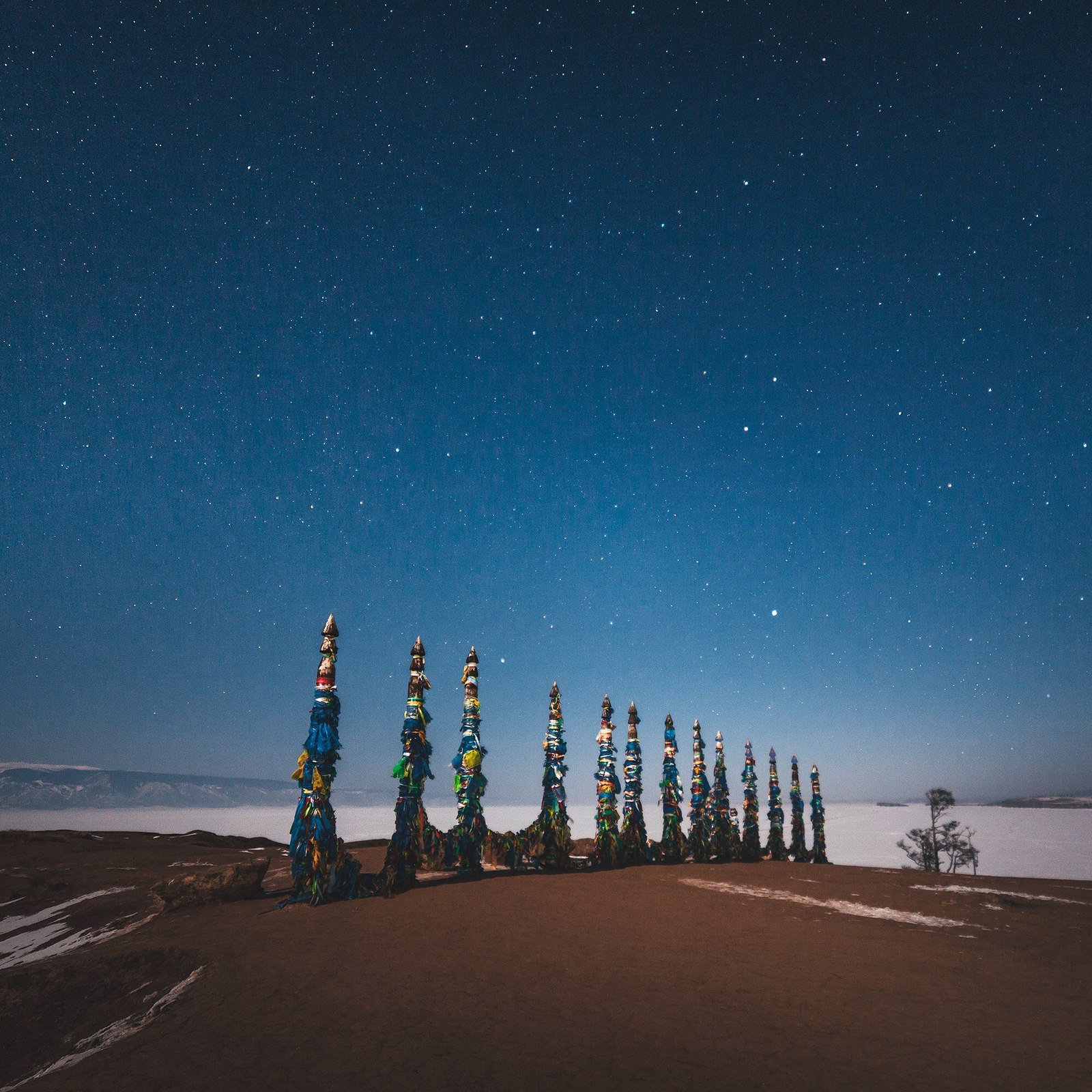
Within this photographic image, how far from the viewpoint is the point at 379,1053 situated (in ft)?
27.8

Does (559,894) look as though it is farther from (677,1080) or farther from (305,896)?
(677,1080)

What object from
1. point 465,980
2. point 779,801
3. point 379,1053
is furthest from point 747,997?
point 779,801

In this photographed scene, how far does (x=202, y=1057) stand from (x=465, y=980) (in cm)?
454

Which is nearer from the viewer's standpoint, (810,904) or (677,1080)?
(677,1080)

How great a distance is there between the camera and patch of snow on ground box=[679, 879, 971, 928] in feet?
55.2

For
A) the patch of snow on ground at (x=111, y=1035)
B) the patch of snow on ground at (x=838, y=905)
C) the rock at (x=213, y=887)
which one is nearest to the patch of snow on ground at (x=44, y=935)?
the rock at (x=213, y=887)

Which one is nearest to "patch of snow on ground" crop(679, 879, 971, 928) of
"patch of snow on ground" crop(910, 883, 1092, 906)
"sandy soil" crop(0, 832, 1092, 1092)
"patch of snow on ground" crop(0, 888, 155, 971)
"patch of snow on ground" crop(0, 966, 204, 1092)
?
"sandy soil" crop(0, 832, 1092, 1092)

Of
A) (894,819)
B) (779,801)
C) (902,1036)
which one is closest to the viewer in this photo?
(902,1036)

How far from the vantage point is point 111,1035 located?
1012 centimetres

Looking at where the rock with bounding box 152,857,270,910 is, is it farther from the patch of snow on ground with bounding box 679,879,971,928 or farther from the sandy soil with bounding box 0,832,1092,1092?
the patch of snow on ground with bounding box 679,879,971,928

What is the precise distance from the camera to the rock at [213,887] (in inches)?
695

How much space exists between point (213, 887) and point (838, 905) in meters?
20.5

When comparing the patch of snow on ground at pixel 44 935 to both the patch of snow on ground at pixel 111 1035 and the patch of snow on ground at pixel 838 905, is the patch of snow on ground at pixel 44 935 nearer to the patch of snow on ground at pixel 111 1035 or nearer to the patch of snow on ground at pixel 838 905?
the patch of snow on ground at pixel 111 1035

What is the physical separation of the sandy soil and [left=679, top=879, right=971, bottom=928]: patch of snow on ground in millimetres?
171
